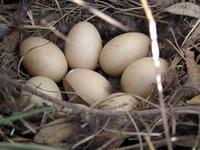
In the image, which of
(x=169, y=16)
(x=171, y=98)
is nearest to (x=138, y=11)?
(x=169, y=16)

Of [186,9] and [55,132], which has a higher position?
[186,9]

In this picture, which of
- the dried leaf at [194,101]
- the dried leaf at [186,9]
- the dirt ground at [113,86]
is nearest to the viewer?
the dirt ground at [113,86]

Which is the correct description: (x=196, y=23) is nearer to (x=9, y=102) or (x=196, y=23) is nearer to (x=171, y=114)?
(x=171, y=114)

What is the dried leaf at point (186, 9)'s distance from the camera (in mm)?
1602

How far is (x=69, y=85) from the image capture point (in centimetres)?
147

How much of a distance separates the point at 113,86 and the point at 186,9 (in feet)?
1.29

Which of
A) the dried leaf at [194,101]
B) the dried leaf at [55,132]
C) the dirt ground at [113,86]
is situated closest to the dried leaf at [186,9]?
the dirt ground at [113,86]

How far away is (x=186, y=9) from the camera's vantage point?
63.1 inches

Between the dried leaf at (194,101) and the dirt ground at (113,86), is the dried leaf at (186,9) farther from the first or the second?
the dried leaf at (194,101)

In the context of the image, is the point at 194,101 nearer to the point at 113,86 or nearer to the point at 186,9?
the point at 113,86

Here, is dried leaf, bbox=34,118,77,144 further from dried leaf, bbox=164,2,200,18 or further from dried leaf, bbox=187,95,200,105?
dried leaf, bbox=164,2,200,18

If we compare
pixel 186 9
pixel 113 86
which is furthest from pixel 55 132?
pixel 186 9

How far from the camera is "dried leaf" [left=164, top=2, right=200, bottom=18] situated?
63.1 inches

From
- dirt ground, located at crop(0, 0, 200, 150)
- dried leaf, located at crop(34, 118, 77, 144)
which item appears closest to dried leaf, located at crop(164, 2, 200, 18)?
dirt ground, located at crop(0, 0, 200, 150)
